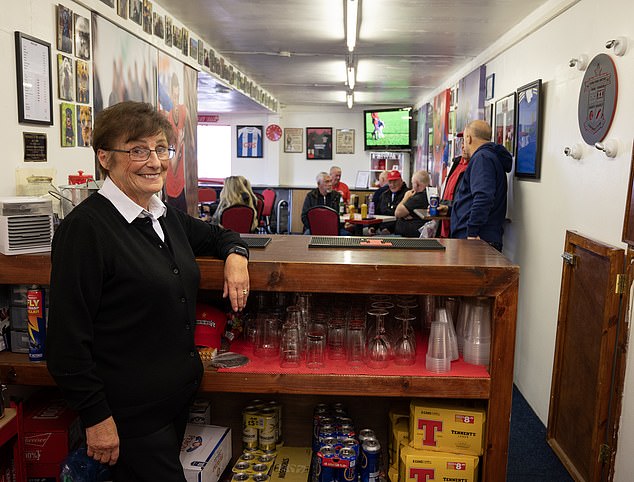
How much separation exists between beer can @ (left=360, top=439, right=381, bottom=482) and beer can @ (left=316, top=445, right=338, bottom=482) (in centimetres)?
12

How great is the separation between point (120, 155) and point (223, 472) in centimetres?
139

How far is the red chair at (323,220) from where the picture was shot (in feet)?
22.0

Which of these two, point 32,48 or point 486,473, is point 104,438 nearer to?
point 486,473

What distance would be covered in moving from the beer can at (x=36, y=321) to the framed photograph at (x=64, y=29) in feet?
4.86

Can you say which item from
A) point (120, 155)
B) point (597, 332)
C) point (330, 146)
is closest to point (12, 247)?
point (120, 155)

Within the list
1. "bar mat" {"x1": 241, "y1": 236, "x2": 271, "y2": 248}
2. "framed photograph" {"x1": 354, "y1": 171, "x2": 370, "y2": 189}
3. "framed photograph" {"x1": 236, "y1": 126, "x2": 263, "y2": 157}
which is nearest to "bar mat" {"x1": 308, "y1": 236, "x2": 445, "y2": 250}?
"bar mat" {"x1": 241, "y1": 236, "x2": 271, "y2": 248}

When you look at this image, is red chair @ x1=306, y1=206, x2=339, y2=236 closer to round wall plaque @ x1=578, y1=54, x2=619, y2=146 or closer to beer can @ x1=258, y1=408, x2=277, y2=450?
round wall plaque @ x1=578, y1=54, x2=619, y2=146

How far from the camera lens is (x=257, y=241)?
2.60 metres

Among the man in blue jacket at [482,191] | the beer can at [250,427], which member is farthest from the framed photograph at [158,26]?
the beer can at [250,427]

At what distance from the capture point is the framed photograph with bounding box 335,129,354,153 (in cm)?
1467

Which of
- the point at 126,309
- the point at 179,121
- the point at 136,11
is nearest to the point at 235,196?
the point at 179,121

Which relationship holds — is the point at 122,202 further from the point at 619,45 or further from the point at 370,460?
the point at 619,45

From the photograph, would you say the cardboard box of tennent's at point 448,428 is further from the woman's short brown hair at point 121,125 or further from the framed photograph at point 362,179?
the framed photograph at point 362,179

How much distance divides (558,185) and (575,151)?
38cm
